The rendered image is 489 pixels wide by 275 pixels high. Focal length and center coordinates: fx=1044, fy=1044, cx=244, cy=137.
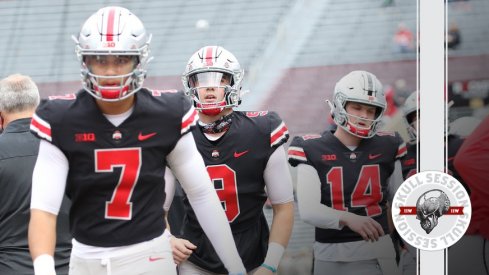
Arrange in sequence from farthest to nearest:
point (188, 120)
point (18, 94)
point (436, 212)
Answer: point (18, 94)
point (436, 212)
point (188, 120)

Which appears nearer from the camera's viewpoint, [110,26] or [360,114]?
[110,26]

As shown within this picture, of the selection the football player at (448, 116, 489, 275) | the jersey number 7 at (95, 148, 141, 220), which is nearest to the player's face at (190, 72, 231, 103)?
the jersey number 7 at (95, 148, 141, 220)

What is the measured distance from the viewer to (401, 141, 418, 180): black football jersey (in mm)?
3597

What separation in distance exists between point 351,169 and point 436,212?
338 millimetres

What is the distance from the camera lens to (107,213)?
3172mm

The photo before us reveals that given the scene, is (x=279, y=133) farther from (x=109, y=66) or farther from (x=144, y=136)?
(x=109, y=66)

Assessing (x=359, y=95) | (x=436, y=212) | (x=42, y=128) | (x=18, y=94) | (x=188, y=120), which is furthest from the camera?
(x=18, y=94)

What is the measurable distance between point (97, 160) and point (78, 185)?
98 millimetres

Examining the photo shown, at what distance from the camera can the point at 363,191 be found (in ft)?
12.0

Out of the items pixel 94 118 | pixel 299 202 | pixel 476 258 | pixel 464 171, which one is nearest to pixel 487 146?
pixel 464 171

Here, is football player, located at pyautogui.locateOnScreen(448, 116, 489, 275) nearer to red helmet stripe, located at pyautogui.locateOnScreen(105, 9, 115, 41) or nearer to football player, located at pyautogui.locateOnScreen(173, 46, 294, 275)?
football player, located at pyautogui.locateOnScreen(173, 46, 294, 275)

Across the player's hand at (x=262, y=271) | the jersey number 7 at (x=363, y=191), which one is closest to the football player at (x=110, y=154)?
the player's hand at (x=262, y=271)

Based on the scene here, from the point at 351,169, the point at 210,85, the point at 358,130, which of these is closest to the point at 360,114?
the point at 358,130

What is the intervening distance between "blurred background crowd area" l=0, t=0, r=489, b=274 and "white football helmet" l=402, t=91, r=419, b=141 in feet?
0.08
